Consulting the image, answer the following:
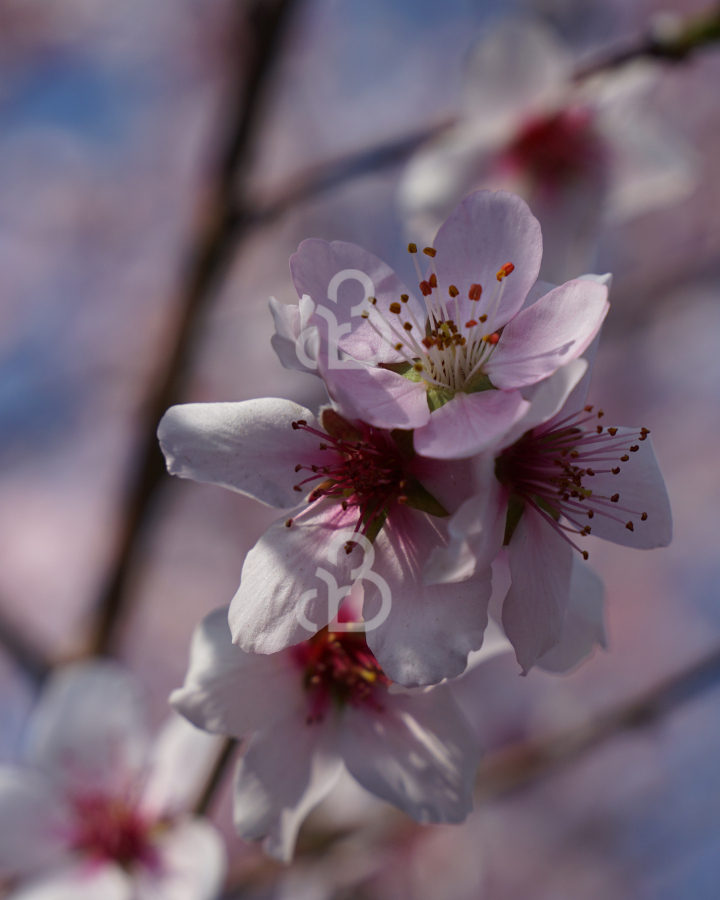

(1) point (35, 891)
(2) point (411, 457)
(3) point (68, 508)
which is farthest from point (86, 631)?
(3) point (68, 508)

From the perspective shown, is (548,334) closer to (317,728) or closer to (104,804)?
(317,728)

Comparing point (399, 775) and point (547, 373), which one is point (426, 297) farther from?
point (399, 775)

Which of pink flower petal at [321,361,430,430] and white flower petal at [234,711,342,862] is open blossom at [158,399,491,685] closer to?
pink flower petal at [321,361,430,430]

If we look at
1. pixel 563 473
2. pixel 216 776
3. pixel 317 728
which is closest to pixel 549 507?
pixel 563 473

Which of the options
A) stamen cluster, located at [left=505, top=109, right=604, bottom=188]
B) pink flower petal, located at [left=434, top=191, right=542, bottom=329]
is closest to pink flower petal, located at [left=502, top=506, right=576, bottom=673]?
pink flower petal, located at [left=434, top=191, right=542, bottom=329]

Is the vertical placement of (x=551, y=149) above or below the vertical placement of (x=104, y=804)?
above

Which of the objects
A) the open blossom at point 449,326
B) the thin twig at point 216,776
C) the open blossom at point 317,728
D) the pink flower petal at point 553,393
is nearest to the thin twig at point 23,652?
the thin twig at point 216,776

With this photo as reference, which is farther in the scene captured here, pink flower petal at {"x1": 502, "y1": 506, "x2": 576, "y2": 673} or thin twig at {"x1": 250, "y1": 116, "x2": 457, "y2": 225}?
thin twig at {"x1": 250, "y1": 116, "x2": 457, "y2": 225}

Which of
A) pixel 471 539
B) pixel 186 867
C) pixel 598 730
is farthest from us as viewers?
pixel 598 730
